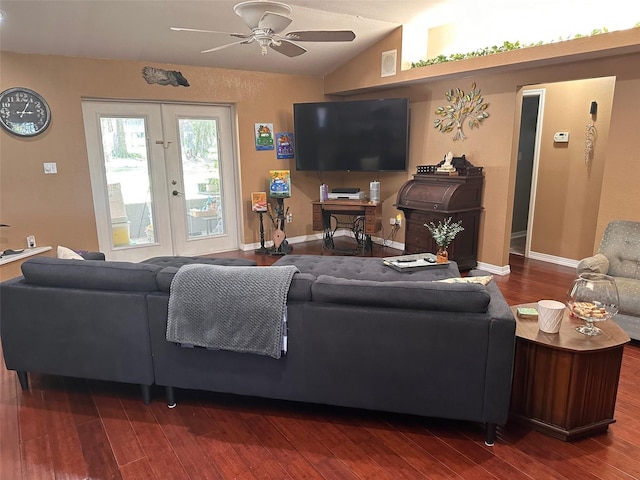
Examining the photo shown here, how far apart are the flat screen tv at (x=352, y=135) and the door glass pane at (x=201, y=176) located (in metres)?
1.14

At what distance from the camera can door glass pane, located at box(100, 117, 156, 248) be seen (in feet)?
16.8

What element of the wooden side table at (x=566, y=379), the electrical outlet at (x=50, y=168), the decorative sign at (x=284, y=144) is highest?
the decorative sign at (x=284, y=144)

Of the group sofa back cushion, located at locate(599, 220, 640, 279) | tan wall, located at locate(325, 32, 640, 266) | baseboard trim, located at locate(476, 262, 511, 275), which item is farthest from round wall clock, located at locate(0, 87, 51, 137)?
sofa back cushion, located at locate(599, 220, 640, 279)

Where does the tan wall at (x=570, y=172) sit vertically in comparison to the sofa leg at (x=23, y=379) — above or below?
above

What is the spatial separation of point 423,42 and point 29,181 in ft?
15.4

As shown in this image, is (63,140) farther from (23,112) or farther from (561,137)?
(561,137)

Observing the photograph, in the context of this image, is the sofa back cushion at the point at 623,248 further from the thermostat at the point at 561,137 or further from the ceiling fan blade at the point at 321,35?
the ceiling fan blade at the point at 321,35

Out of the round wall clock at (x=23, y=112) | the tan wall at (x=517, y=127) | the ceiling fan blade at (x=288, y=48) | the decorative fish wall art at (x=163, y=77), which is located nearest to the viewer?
the ceiling fan blade at (x=288, y=48)

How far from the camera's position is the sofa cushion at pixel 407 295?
2.04 m

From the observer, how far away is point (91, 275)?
7.86 feet

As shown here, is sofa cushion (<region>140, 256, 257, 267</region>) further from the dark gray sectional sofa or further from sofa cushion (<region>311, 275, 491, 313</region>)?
sofa cushion (<region>311, 275, 491, 313</region>)

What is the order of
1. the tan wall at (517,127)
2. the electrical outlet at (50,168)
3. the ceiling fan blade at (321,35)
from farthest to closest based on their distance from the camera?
the electrical outlet at (50,168) < the tan wall at (517,127) < the ceiling fan blade at (321,35)

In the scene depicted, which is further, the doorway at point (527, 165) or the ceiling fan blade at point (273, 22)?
the doorway at point (527, 165)

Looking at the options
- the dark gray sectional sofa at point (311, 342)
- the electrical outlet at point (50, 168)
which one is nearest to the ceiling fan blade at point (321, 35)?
the dark gray sectional sofa at point (311, 342)
